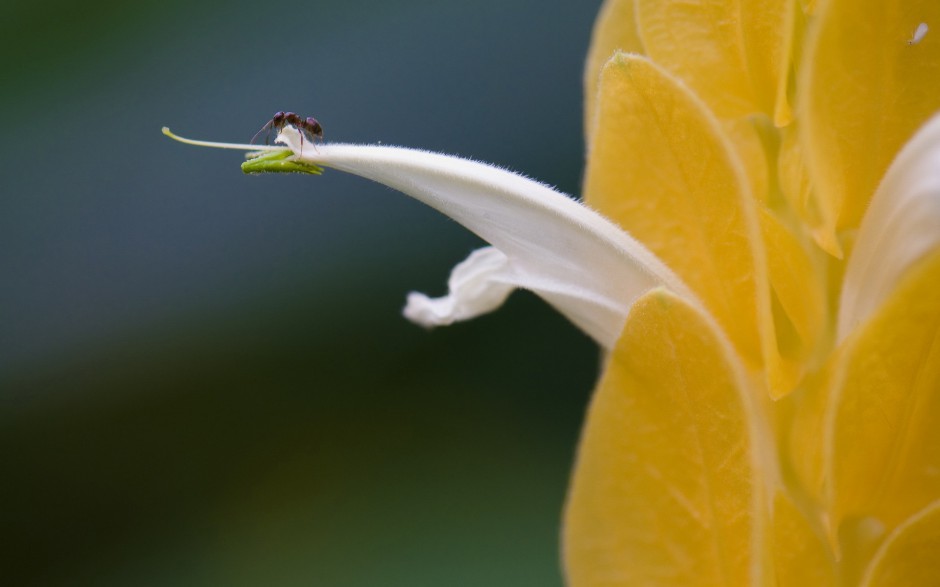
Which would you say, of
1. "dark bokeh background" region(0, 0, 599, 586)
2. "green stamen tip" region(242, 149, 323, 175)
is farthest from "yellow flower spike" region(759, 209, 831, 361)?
"dark bokeh background" region(0, 0, 599, 586)

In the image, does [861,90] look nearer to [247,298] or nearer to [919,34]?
[919,34]

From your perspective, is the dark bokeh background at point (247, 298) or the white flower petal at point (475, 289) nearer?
the white flower petal at point (475, 289)

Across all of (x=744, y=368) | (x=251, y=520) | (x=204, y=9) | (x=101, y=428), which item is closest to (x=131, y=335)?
(x=101, y=428)

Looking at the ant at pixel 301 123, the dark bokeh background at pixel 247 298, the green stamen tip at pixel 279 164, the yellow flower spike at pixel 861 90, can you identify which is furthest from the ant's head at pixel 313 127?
the dark bokeh background at pixel 247 298

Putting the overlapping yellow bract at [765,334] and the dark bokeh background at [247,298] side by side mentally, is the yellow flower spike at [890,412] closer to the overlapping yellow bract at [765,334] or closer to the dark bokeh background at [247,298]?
the overlapping yellow bract at [765,334]

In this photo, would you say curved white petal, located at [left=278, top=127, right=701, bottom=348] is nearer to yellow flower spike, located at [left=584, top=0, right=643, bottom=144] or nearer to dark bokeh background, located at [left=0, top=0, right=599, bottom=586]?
yellow flower spike, located at [left=584, top=0, right=643, bottom=144]

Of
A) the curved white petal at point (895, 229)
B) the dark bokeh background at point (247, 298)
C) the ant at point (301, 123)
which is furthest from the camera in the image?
the dark bokeh background at point (247, 298)
